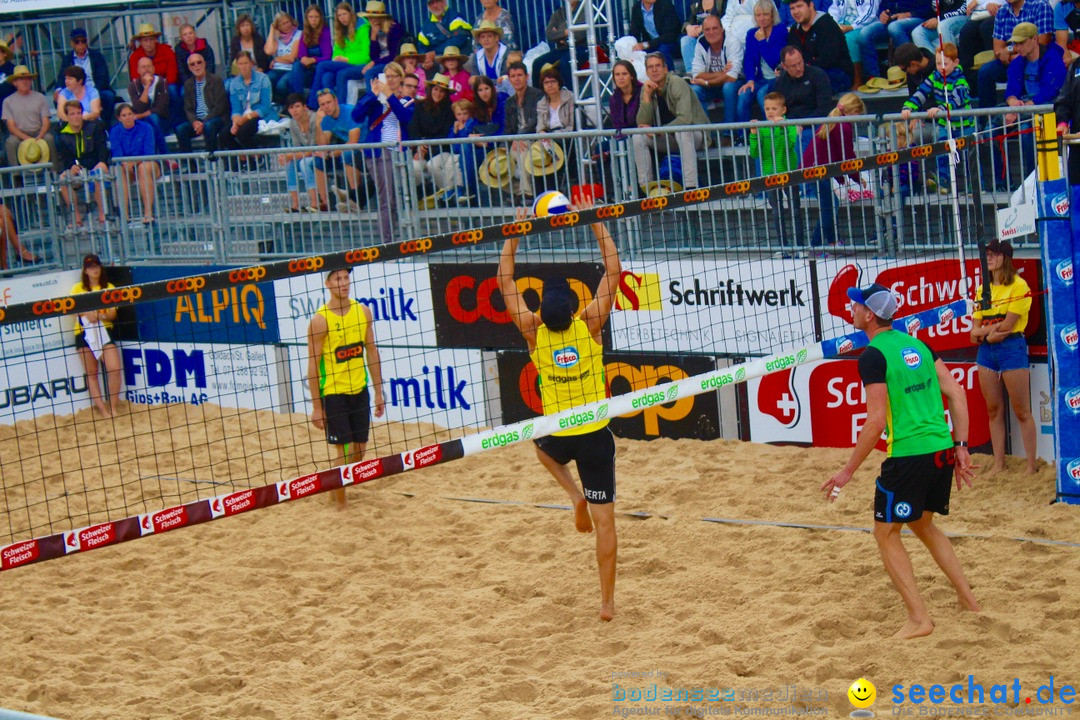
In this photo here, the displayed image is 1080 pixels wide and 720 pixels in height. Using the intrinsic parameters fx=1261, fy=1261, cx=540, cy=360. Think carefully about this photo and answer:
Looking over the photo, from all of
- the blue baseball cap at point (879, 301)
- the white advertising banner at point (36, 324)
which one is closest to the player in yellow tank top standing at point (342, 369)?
the blue baseball cap at point (879, 301)

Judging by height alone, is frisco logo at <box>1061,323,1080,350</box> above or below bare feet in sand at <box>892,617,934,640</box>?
above

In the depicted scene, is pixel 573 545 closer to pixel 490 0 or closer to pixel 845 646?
pixel 845 646

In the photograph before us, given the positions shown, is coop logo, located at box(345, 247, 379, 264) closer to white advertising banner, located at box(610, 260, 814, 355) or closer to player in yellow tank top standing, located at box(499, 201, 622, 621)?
player in yellow tank top standing, located at box(499, 201, 622, 621)

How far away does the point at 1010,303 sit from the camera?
8102mm

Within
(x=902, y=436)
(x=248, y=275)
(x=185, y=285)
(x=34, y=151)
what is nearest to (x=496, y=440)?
(x=248, y=275)

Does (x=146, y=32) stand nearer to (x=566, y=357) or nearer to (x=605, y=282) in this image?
(x=605, y=282)

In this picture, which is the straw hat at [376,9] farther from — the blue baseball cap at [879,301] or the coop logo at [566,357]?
the blue baseball cap at [879,301]

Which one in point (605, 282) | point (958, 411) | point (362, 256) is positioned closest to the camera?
point (362, 256)

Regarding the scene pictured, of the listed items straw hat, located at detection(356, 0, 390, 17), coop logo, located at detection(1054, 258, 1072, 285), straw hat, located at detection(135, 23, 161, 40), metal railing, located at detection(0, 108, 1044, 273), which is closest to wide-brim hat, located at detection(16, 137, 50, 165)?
metal railing, located at detection(0, 108, 1044, 273)

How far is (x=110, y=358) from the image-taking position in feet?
41.6

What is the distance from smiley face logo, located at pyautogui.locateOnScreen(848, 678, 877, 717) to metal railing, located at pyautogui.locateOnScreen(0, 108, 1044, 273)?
131 inches

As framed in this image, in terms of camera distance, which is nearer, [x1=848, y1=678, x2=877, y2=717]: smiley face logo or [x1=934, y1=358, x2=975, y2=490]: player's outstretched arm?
[x1=848, y1=678, x2=877, y2=717]: smiley face logo

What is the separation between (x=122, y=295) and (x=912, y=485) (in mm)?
3621

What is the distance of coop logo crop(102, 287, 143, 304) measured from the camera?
5215 millimetres
